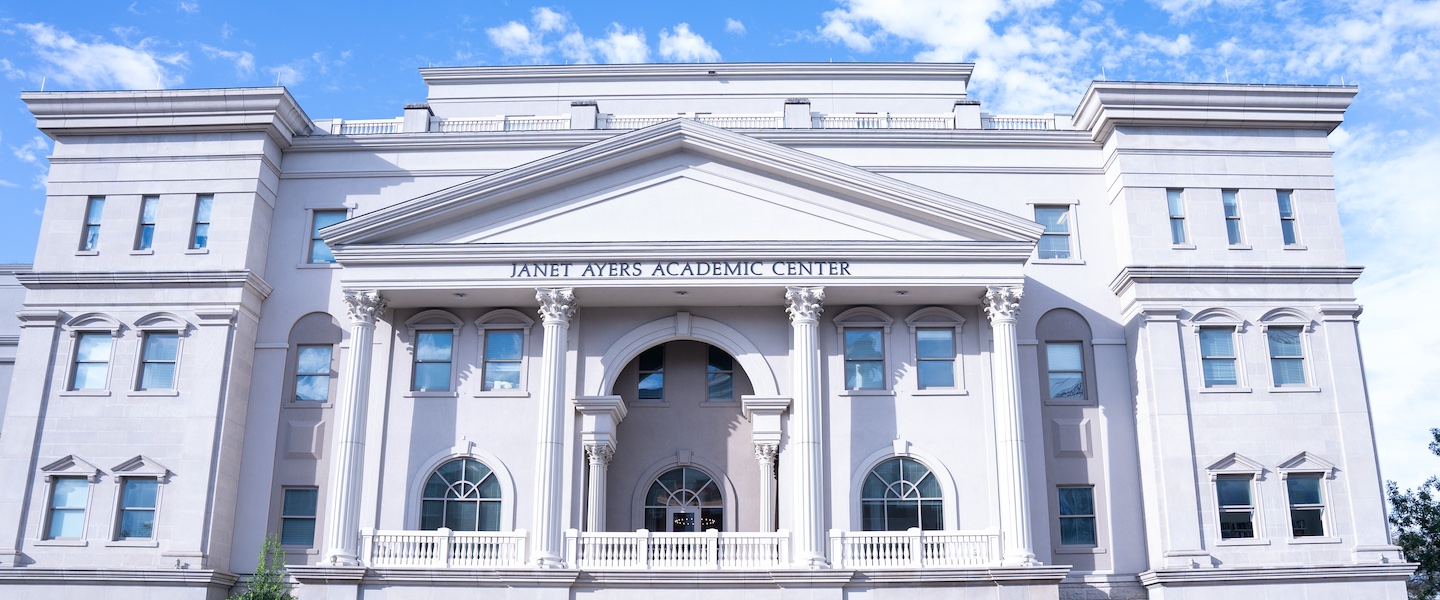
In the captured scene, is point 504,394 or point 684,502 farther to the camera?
point 684,502

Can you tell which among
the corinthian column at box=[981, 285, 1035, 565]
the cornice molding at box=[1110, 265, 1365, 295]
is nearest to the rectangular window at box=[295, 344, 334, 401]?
the corinthian column at box=[981, 285, 1035, 565]

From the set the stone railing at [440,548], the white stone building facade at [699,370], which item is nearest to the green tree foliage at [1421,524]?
the white stone building facade at [699,370]

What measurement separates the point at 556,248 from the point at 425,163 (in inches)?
288

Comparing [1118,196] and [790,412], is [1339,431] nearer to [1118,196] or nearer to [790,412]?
[1118,196]

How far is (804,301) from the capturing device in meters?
34.5

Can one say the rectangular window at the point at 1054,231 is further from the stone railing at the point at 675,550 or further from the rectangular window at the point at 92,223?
the rectangular window at the point at 92,223

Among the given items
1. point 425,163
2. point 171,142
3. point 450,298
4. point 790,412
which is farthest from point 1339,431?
point 171,142

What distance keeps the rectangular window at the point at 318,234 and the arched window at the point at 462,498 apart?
7555 mm

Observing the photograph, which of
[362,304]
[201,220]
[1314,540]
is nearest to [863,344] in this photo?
[1314,540]

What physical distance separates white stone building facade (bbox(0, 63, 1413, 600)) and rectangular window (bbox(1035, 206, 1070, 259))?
8cm

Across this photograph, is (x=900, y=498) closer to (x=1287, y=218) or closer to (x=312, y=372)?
(x=1287, y=218)

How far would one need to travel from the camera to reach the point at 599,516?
34750 millimetres

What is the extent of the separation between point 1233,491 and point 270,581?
25.0 metres

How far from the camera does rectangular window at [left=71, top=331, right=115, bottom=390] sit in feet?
119
